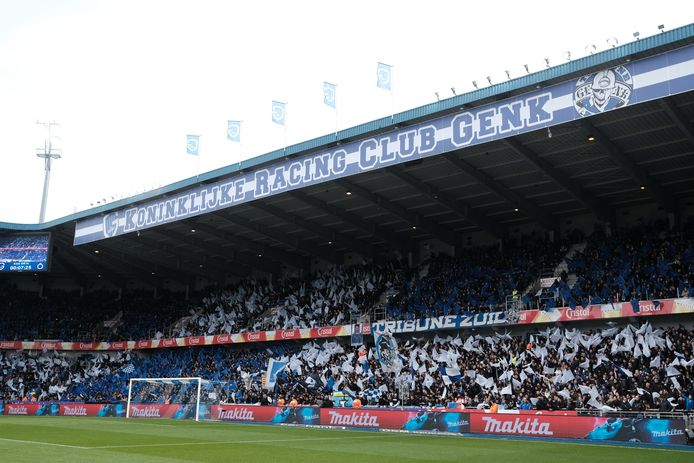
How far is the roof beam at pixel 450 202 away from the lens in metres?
33.8

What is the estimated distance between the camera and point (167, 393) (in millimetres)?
41781

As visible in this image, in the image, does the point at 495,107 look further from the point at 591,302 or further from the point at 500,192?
the point at 591,302

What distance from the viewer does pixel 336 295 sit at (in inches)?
1849

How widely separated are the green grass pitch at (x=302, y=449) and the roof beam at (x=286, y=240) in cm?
2049

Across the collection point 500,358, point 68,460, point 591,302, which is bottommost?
point 68,460

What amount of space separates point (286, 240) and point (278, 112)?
1299cm

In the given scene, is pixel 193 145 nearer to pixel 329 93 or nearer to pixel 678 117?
pixel 329 93

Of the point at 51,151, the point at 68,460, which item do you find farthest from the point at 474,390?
the point at 51,151

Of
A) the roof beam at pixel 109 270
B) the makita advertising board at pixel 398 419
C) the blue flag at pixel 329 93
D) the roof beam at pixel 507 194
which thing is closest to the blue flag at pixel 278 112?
the blue flag at pixel 329 93

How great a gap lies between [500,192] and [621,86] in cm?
1183

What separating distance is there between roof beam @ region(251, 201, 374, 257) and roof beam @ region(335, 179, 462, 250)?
6311 mm

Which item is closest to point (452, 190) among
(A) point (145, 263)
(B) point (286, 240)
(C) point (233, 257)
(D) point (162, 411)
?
(B) point (286, 240)

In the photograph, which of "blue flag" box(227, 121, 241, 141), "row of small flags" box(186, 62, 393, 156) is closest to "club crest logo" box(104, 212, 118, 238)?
"row of small flags" box(186, 62, 393, 156)

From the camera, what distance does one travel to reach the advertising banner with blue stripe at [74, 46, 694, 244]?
22.8m
